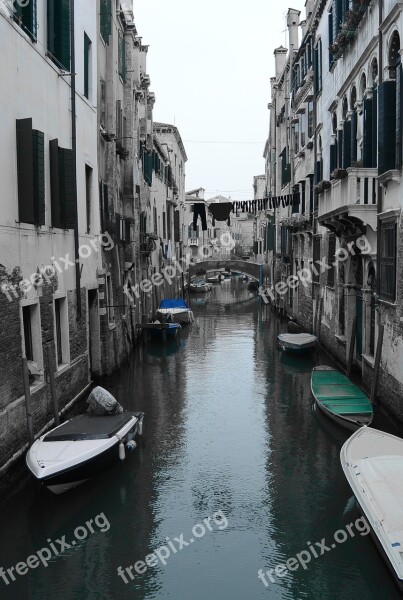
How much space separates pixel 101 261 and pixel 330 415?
697 cm

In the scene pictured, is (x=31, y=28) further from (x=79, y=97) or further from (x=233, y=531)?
(x=233, y=531)

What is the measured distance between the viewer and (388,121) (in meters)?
10.9

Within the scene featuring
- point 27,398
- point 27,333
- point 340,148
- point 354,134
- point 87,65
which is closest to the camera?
point 27,398

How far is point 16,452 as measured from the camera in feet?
29.8

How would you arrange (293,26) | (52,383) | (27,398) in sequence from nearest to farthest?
(27,398)
(52,383)
(293,26)

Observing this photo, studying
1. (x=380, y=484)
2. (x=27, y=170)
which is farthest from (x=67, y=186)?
(x=380, y=484)

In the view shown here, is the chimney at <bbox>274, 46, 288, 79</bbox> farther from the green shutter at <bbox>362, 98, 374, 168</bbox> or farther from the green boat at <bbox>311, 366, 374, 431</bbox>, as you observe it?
the green boat at <bbox>311, 366, 374, 431</bbox>

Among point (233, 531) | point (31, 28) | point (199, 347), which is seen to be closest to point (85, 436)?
point (233, 531)

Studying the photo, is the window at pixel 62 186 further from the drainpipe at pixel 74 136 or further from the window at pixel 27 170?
the window at pixel 27 170
